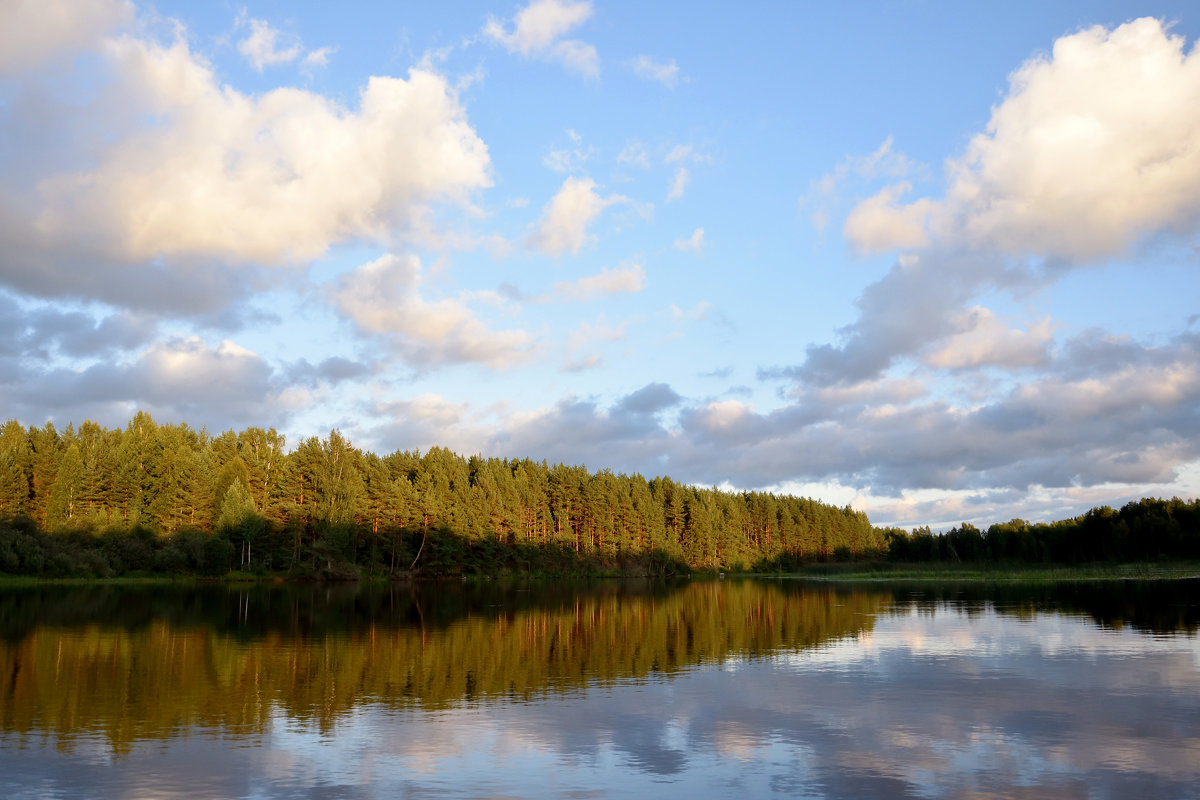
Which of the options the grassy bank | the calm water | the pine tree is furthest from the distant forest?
the calm water

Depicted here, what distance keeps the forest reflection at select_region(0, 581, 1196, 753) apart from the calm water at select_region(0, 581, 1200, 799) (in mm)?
202

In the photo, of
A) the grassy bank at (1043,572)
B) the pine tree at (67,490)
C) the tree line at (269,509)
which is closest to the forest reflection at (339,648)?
the tree line at (269,509)

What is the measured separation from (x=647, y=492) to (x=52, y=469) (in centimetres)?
10966

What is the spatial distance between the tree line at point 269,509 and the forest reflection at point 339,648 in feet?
109

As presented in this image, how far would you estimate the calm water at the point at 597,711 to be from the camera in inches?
644

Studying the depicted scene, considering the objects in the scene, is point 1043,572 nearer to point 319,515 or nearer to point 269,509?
point 319,515

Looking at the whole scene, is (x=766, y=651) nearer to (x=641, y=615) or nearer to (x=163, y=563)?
(x=641, y=615)

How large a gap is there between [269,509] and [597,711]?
10803 centimetres

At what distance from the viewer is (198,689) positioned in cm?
2645

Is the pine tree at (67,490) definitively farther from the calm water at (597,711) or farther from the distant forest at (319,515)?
the calm water at (597,711)

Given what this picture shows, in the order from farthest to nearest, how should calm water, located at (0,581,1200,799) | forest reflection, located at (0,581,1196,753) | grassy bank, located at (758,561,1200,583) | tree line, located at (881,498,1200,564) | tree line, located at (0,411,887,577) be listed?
tree line, located at (881,498,1200,564), grassy bank, located at (758,561,1200,583), tree line, located at (0,411,887,577), forest reflection, located at (0,581,1196,753), calm water, located at (0,581,1200,799)

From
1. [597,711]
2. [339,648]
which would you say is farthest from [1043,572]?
[597,711]

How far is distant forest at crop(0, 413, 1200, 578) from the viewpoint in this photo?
108m

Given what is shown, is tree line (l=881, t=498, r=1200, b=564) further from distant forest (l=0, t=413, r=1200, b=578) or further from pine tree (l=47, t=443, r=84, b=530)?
pine tree (l=47, t=443, r=84, b=530)
